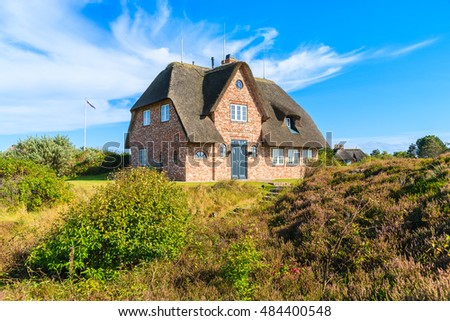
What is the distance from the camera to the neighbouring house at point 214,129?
67.7 ft

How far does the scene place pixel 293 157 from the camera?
25531 millimetres

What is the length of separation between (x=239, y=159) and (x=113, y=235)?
54.5 feet

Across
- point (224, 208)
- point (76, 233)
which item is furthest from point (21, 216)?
point (224, 208)

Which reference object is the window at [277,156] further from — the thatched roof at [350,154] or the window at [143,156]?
the thatched roof at [350,154]

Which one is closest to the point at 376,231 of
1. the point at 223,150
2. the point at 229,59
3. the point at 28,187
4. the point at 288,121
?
the point at 28,187

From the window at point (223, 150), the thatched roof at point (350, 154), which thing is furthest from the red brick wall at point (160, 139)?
the thatched roof at point (350, 154)

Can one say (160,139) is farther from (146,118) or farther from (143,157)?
(143,157)

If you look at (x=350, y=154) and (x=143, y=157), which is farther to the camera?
(x=350, y=154)

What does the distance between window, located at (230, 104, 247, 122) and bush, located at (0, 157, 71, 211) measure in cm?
1230

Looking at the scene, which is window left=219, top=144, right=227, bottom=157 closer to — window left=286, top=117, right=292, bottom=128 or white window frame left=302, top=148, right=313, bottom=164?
window left=286, top=117, right=292, bottom=128

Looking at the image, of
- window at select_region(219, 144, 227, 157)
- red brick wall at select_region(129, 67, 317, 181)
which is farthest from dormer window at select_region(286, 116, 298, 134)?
window at select_region(219, 144, 227, 157)

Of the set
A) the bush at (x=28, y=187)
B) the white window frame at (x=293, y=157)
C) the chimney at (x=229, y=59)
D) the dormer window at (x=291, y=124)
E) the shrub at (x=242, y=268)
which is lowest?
the shrub at (x=242, y=268)

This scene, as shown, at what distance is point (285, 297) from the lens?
4758mm

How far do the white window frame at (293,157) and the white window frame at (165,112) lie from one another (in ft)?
31.3
